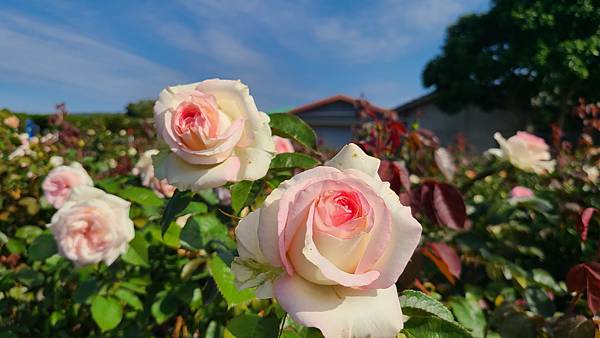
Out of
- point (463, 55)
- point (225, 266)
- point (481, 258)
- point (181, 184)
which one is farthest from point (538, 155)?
point (463, 55)

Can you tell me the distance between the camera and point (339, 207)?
1.55 feet

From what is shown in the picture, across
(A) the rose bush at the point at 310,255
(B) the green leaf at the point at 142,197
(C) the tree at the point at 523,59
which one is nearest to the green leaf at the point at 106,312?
(A) the rose bush at the point at 310,255

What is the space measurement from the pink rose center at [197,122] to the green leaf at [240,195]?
9 centimetres

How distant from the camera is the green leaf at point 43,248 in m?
1.28

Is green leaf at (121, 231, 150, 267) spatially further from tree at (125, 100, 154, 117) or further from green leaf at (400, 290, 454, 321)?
tree at (125, 100, 154, 117)

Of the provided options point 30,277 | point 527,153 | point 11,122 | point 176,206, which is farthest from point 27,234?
point 527,153

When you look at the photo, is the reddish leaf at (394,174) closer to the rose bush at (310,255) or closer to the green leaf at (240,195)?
the rose bush at (310,255)

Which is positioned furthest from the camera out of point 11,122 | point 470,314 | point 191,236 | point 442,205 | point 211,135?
point 11,122

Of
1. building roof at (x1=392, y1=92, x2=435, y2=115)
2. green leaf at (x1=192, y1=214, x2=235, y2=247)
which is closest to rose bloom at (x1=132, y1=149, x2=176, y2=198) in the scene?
green leaf at (x1=192, y1=214, x2=235, y2=247)

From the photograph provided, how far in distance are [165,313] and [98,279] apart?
0.30m

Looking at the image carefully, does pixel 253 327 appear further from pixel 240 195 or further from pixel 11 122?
pixel 11 122

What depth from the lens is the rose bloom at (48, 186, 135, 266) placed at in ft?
3.78

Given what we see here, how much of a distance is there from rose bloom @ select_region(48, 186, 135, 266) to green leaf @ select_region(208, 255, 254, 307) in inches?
18.5

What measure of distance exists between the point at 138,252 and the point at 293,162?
0.68m
